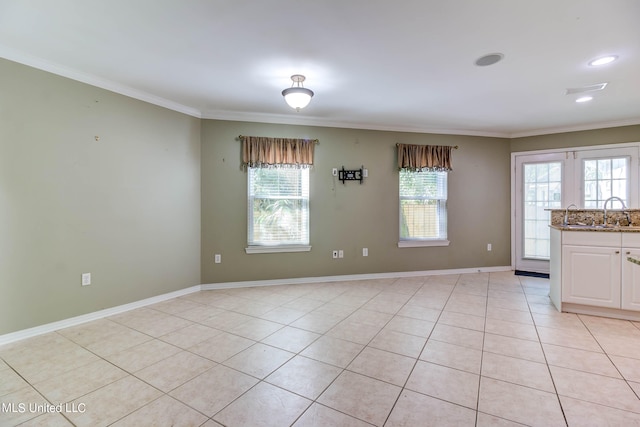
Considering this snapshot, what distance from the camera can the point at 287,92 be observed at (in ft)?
9.59

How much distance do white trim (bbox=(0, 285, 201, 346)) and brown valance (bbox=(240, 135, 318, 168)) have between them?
6.45 feet

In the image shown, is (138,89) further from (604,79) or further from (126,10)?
(604,79)

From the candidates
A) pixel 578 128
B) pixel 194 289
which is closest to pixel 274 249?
pixel 194 289

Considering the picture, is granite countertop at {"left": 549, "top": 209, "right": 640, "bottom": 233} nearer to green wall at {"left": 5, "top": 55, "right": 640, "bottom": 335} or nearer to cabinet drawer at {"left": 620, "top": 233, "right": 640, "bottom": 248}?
cabinet drawer at {"left": 620, "top": 233, "right": 640, "bottom": 248}

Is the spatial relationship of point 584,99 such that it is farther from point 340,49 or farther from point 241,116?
point 241,116

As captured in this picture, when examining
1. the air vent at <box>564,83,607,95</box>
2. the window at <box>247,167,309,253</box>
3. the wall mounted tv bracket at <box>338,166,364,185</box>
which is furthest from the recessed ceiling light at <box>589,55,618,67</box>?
the window at <box>247,167,309,253</box>

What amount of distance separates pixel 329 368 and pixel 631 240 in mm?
3250

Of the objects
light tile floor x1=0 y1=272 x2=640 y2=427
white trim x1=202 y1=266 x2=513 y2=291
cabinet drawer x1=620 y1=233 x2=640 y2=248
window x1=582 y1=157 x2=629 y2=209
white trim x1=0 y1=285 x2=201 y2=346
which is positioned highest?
window x1=582 y1=157 x2=629 y2=209

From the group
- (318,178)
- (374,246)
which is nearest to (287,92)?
(318,178)

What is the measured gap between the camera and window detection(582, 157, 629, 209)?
14.5ft

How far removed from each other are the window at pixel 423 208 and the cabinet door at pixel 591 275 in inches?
72.6

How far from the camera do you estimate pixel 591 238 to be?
3.10 metres

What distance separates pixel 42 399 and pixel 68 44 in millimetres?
2584

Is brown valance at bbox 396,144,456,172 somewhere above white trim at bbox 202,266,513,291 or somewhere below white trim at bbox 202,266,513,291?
above
